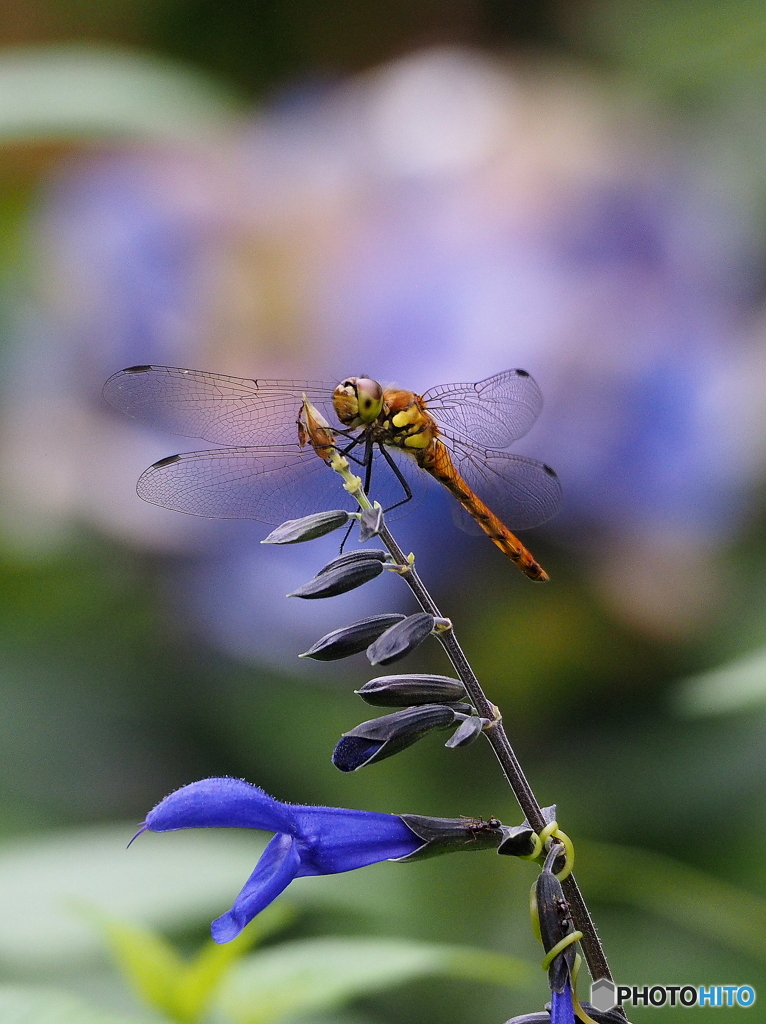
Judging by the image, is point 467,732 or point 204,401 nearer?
point 467,732

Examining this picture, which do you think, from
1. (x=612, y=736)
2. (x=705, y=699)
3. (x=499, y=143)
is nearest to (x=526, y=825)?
(x=705, y=699)

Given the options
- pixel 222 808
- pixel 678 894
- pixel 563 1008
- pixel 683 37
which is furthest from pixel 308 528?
pixel 683 37

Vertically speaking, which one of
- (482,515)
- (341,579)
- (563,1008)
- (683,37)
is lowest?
(563,1008)

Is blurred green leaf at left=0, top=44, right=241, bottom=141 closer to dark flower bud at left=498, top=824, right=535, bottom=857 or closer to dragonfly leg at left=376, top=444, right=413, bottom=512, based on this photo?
dragonfly leg at left=376, top=444, right=413, bottom=512

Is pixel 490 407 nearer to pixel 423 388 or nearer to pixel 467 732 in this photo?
pixel 467 732

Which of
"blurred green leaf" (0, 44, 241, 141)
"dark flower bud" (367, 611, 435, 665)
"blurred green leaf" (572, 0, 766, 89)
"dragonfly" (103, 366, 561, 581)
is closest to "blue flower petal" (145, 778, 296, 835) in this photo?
"dark flower bud" (367, 611, 435, 665)

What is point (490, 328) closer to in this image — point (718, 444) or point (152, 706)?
point (718, 444)
